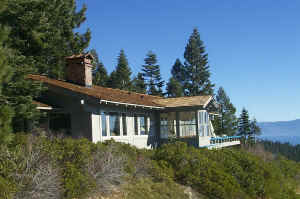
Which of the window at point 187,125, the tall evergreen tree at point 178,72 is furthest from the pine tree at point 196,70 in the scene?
the window at point 187,125

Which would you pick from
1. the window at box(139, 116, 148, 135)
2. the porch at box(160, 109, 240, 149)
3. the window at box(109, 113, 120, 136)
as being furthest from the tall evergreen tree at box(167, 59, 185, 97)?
the window at box(109, 113, 120, 136)

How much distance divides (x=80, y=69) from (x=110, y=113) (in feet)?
12.5

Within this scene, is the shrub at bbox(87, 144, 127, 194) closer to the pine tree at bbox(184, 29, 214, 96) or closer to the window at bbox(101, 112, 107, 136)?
the window at bbox(101, 112, 107, 136)

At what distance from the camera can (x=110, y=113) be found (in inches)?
683

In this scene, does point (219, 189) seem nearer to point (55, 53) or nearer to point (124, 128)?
point (124, 128)

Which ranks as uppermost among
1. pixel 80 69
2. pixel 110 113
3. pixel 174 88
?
pixel 174 88

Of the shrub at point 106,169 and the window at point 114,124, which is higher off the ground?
the window at point 114,124

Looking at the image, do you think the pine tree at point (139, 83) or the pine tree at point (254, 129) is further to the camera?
the pine tree at point (254, 129)

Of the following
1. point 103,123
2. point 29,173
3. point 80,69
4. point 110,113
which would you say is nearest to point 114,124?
point 110,113

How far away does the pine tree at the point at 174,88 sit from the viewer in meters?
52.2

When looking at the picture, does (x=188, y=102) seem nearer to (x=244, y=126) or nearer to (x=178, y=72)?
(x=178, y=72)

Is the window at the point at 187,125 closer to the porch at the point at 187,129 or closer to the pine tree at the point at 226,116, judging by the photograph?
the porch at the point at 187,129

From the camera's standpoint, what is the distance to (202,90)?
5412cm

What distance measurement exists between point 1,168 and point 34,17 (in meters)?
7.37
